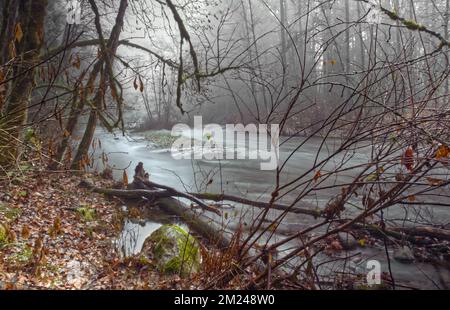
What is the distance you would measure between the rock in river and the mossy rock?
314 cm

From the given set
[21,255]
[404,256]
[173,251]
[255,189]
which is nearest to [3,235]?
[21,255]

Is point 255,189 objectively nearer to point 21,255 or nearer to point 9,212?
point 9,212

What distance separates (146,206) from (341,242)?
458 cm

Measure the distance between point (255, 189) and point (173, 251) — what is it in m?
5.63

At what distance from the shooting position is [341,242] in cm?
632

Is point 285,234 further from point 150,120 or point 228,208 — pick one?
point 150,120

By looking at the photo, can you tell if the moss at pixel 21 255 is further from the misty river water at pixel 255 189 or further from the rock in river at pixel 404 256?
the rock in river at pixel 404 256

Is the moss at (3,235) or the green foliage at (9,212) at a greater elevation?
the green foliage at (9,212)

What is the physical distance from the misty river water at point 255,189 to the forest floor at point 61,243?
20.6 inches

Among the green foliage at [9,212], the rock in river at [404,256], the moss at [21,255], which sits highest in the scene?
the green foliage at [9,212]

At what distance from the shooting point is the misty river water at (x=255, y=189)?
5.51 metres

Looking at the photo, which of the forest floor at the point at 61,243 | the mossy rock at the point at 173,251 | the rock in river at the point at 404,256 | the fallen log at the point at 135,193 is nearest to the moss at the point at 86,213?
the forest floor at the point at 61,243

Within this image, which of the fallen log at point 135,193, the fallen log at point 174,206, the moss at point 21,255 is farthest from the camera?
the fallen log at point 135,193

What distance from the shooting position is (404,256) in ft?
19.2
